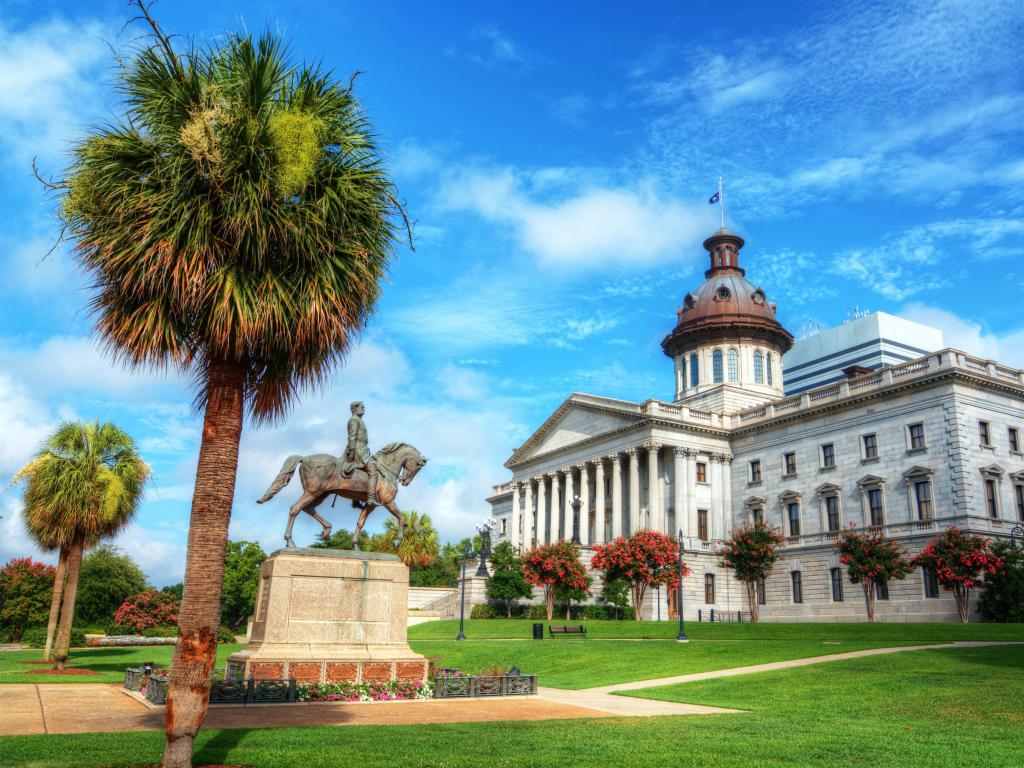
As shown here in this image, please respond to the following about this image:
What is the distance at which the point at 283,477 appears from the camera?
63.8 ft

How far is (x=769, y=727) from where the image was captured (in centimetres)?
1475

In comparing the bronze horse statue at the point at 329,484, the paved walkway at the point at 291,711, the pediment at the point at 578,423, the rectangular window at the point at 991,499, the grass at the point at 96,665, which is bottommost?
the grass at the point at 96,665

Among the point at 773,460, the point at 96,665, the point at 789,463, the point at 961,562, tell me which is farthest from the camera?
the point at 773,460

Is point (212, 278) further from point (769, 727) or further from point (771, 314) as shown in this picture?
point (771, 314)

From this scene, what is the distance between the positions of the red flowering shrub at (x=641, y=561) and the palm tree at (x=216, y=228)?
47.9m

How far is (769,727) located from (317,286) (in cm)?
1090

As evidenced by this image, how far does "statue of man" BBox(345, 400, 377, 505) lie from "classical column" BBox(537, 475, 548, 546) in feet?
200

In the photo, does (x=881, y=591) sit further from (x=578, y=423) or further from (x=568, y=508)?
(x=578, y=423)

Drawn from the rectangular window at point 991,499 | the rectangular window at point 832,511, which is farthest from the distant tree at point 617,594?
the rectangular window at point 991,499

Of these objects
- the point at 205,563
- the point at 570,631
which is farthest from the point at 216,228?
the point at 570,631

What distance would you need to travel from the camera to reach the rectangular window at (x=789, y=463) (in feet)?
209

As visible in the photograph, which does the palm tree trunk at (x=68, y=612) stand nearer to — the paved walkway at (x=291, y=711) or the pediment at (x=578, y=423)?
the paved walkway at (x=291, y=711)

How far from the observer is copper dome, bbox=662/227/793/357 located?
78688 mm

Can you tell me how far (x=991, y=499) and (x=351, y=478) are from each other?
46.4 meters
